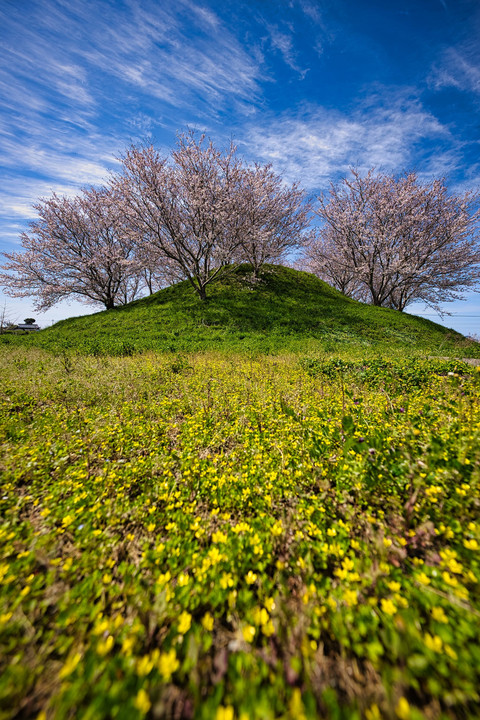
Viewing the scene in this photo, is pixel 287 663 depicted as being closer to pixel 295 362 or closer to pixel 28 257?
pixel 295 362

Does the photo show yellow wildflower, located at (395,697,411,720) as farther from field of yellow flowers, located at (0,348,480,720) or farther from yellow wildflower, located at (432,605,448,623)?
yellow wildflower, located at (432,605,448,623)

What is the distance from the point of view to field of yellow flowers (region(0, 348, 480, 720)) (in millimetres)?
1371

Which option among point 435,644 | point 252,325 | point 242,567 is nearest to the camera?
point 435,644

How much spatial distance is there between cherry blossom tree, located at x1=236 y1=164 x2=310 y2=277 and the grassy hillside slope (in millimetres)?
2207

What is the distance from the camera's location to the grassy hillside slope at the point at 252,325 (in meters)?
13.2

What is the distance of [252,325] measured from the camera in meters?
16.3

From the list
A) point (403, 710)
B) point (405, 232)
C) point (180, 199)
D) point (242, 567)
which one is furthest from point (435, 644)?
point (405, 232)

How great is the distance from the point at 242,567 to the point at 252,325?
14.7 m

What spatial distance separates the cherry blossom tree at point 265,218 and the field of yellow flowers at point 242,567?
18.7 meters

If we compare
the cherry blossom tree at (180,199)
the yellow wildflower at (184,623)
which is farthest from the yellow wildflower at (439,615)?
the cherry blossom tree at (180,199)

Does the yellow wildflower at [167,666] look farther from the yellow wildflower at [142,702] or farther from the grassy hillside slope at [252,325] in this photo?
the grassy hillside slope at [252,325]

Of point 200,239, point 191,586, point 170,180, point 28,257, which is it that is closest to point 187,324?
point 200,239

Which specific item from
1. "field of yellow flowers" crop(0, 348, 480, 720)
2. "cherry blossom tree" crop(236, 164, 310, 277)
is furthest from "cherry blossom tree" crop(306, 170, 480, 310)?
"field of yellow flowers" crop(0, 348, 480, 720)

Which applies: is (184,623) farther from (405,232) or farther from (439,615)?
(405,232)
